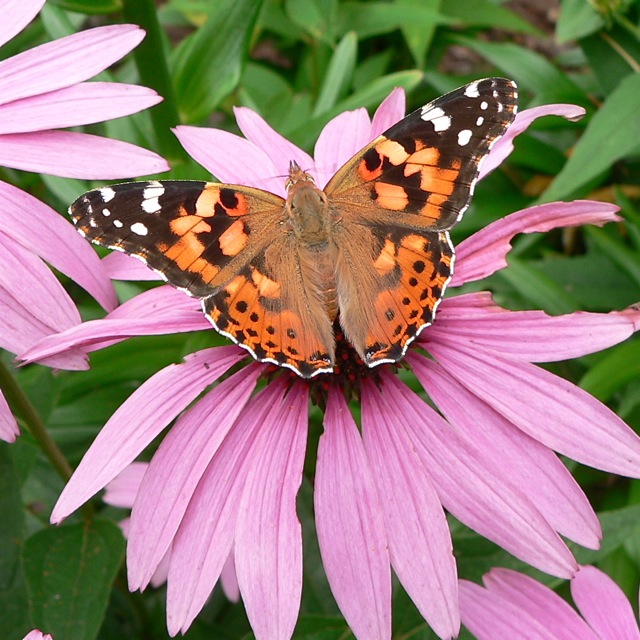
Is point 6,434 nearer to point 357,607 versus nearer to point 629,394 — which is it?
point 357,607

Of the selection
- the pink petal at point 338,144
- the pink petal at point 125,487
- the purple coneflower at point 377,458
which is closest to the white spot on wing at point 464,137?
the purple coneflower at point 377,458

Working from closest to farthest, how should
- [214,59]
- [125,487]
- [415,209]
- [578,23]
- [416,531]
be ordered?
[416,531], [415,209], [125,487], [214,59], [578,23]

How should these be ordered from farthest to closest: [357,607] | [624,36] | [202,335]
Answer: [624,36] < [202,335] < [357,607]

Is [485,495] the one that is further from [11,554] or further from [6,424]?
[11,554]

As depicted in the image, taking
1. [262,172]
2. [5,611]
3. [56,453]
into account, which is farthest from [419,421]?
[5,611]

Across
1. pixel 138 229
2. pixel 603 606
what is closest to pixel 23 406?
pixel 138 229

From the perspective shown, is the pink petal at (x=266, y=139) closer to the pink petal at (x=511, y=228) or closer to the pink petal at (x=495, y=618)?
the pink petal at (x=511, y=228)
